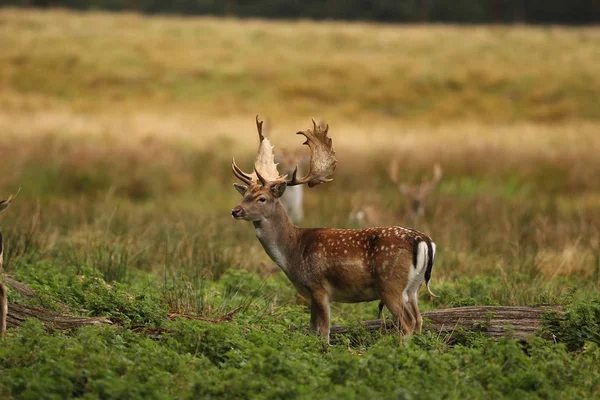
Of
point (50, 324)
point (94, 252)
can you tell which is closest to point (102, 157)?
point (94, 252)

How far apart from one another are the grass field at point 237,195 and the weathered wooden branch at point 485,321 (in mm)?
166

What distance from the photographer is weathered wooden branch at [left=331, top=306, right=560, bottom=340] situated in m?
7.78

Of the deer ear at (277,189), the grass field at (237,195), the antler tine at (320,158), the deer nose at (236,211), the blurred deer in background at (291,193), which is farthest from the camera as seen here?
the blurred deer in background at (291,193)

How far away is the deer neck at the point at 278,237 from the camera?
8.33 meters

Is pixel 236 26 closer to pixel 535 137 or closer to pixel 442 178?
pixel 535 137

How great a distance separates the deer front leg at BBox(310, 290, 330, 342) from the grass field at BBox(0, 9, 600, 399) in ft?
0.55

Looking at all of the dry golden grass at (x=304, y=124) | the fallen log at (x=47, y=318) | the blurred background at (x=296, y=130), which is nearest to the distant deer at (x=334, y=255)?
the blurred background at (x=296, y=130)

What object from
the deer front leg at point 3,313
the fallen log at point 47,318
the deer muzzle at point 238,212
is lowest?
the fallen log at point 47,318

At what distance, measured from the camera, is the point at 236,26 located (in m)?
49.1

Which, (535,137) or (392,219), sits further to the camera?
(535,137)

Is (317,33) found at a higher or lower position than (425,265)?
higher

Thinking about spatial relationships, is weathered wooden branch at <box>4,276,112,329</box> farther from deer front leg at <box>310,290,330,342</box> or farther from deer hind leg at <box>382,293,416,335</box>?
deer hind leg at <box>382,293,416,335</box>

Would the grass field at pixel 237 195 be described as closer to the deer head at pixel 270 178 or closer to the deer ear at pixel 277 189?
the deer head at pixel 270 178

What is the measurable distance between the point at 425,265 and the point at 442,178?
598 inches
